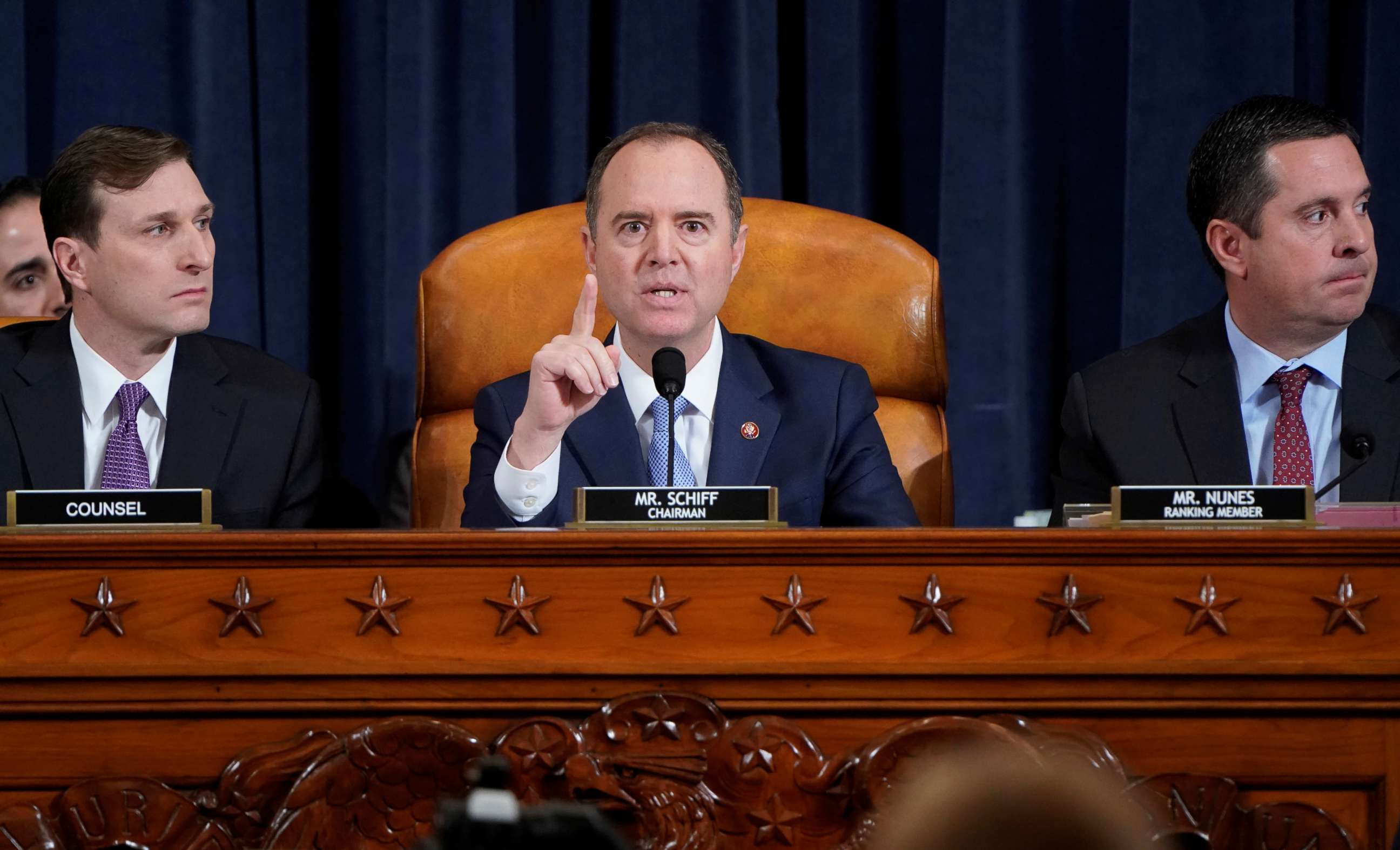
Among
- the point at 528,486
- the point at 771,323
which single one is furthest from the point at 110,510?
the point at 771,323

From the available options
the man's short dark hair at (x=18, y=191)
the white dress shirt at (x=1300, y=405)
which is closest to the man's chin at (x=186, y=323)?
the man's short dark hair at (x=18, y=191)

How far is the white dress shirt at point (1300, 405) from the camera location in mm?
2170

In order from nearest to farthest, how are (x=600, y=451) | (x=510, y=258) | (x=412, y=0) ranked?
1. (x=600, y=451)
2. (x=510, y=258)
3. (x=412, y=0)

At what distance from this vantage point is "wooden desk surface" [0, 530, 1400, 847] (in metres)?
1.38

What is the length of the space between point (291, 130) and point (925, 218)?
1331 millimetres

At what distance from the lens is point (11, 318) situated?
2568mm

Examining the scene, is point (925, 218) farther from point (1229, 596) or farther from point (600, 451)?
point (1229, 596)

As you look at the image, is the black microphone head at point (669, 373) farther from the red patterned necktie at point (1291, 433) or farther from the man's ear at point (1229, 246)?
the man's ear at point (1229, 246)

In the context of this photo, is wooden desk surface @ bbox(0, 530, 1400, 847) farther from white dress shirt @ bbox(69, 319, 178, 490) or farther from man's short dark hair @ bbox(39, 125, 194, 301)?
man's short dark hair @ bbox(39, 125, 194, 301)

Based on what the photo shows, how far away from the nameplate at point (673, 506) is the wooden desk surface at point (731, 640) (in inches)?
4.3

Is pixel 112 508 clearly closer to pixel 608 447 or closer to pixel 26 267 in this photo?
pixel 608 447

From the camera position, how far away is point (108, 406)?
2.29m

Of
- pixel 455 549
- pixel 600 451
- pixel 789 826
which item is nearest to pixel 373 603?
pixel 455 549

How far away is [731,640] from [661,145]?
106 cm
